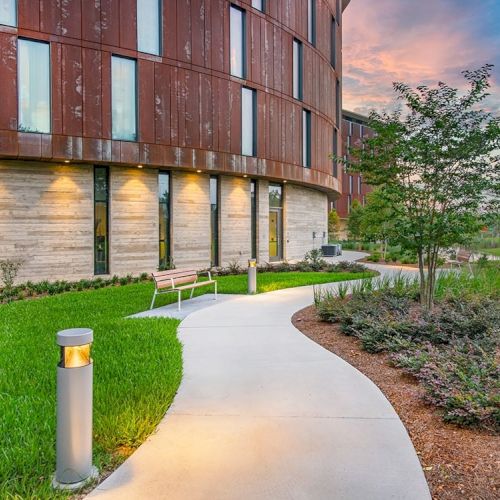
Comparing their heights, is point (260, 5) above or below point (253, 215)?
above

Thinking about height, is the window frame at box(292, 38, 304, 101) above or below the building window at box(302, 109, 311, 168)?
above

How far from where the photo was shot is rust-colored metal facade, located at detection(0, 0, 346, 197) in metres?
13.7

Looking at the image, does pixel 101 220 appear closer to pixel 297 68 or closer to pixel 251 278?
pixel 251 278

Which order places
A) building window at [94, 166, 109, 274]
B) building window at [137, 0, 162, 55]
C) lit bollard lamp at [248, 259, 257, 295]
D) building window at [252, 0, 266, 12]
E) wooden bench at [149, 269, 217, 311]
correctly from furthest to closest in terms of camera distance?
building window at [252, 0, 266, 12] < building window at [137, 0, 162, 55] < building window at [94, 166, 109, 274] < lit bollard lamp at [248, 259, 257, 295] < wooden bench at [149, 269, 217, 311]

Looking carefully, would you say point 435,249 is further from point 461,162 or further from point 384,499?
point 384,499

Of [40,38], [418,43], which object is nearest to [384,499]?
[40,38]

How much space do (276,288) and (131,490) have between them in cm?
972

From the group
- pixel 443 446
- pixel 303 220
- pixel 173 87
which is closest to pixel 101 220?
pixel 173 87

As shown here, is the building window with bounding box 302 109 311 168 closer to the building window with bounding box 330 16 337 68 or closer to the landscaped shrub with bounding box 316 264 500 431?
the building window with bounding box 330 16 337 68

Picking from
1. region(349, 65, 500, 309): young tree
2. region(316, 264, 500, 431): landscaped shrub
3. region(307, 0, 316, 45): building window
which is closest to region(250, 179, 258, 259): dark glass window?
region(307, 0, 316, 45): building window

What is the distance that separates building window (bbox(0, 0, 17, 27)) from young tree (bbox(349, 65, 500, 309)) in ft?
39.9

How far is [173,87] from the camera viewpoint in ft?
52.5

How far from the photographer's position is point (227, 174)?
18.4m

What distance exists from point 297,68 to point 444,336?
18359mm
